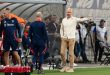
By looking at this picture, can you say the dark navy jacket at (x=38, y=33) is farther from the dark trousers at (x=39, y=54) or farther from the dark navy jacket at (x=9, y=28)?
the dark navy jacket at (x=9, y=28)

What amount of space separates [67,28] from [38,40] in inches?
51.4

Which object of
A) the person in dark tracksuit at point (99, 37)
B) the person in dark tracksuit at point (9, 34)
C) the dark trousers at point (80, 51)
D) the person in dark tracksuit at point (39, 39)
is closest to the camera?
the person in dark tracksuit at point (9, 34)

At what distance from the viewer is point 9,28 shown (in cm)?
1852

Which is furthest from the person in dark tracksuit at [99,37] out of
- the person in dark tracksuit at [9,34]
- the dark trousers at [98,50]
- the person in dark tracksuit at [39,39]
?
the person in dark tracksuit at [9,34]

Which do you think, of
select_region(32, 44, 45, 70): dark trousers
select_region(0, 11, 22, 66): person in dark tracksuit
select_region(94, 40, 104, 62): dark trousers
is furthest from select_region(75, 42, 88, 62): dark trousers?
select_region(0, 11, 22, 66): person in dark tracksuit

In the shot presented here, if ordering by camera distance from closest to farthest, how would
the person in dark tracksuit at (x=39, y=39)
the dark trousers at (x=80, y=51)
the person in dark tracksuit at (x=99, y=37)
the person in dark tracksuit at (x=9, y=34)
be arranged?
the person in dark tracksuit at (x=9, y=34), the person in dark tracksuit at (x=39, y=39), the dark trousers at (x=80, y=51), the person in dark tracksuit at (x=99, y=37)

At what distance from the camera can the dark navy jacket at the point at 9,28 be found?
727 inches

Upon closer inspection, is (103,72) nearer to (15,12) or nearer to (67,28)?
(67,28)

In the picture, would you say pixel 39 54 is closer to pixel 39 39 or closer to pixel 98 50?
pixel 39 39

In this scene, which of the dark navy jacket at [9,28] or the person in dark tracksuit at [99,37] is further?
the person in dark tracksuit at [99,37]

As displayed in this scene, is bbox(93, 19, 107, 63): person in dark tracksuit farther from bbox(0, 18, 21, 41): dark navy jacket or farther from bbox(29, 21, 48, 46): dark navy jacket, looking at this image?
bbox(0, 18, 21, 41): dark navy jacket

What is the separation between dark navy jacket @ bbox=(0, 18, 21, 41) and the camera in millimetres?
18453

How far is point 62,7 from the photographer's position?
909 inches

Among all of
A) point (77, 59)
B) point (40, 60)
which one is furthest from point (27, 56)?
point (77, 59)
